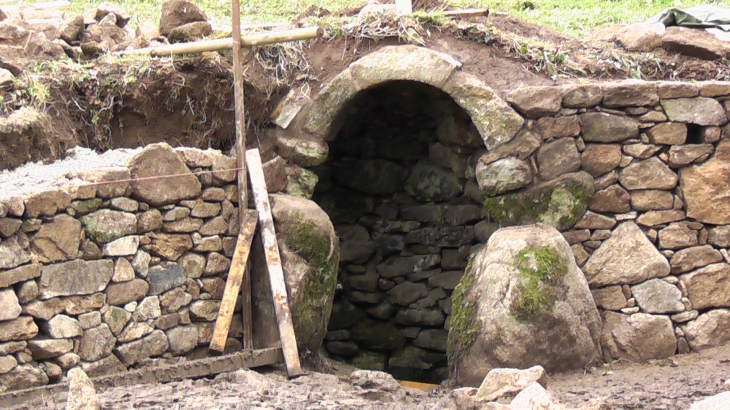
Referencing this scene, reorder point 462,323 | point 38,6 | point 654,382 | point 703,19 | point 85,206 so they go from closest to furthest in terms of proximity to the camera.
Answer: point 85,206, point 654,382, point 462,323, point 703,19, point 38,6

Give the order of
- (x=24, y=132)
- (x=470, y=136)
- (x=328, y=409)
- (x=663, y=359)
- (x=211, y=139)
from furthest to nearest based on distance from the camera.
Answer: (x=470, y=136) < (x=211, y=139) < (x=663, y=359) < (x=24, y=132) < (x=328, y=409)

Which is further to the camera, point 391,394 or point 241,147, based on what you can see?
point 241,147

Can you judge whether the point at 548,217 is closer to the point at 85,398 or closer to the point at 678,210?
the point at 678,210

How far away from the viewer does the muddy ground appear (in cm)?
446

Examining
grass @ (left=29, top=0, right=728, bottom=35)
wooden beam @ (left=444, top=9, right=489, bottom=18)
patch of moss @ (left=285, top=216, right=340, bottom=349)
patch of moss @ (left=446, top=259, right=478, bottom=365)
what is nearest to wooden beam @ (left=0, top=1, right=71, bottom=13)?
grass @ (left=29, top=0, right=728, bottom=35)

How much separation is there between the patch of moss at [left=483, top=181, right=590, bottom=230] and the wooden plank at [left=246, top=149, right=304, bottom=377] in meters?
1.78

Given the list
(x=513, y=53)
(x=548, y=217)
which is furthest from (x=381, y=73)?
(x=548, y=217)

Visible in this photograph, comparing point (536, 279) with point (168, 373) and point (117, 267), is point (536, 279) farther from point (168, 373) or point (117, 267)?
point (117, 267)

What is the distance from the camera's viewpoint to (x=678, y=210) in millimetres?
6164

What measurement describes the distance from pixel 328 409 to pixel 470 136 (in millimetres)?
3286

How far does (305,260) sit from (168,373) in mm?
1273

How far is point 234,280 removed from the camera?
561 cm

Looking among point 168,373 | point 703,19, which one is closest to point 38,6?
point 168,373

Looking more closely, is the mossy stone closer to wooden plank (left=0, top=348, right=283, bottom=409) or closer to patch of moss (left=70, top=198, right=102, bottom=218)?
wooden plank (left=0, top=348, right=283, bottom=409)
